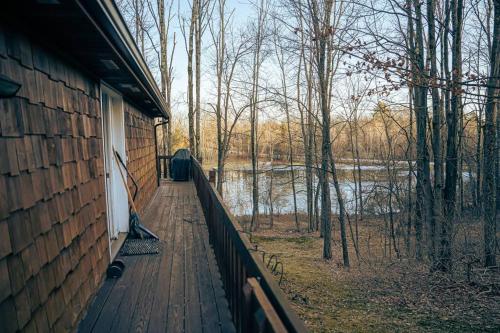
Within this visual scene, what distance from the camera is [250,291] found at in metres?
1.82

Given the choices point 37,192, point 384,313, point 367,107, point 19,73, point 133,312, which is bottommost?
point 384,313

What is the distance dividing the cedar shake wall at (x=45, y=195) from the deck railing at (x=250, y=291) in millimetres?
1110

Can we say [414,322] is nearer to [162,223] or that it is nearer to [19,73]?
[162,223]

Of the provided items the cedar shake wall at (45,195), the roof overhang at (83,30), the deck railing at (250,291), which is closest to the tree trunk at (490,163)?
the deck railing at (250,291)

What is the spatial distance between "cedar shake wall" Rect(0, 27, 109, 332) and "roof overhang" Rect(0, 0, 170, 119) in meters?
0.11

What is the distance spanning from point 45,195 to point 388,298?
708 centimetres

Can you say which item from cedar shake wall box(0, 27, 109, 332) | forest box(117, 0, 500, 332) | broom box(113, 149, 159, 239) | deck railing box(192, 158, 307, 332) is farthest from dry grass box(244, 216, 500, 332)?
cedar shake wall box(0, 27, 109, 332)

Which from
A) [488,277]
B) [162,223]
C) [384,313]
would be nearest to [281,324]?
[162,223]

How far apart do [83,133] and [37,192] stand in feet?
3.63

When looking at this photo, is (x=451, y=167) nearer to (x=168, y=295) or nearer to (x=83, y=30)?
(x=168, y=295)

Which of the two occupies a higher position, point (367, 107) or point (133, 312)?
point (367, 107)

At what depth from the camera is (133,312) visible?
2.91 m

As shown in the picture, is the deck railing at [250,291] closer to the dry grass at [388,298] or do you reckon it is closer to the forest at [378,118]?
the forest at [378,118]

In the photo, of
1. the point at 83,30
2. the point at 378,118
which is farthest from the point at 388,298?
the point at 378,118
